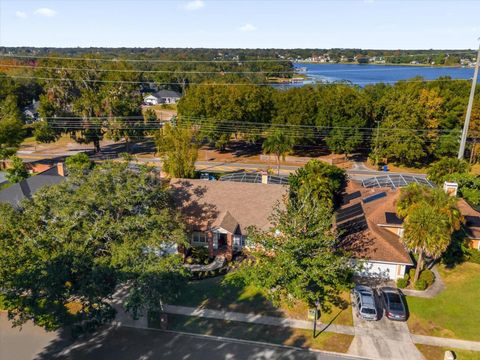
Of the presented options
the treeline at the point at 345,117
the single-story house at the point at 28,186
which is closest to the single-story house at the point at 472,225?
the treeline at the point at 345,117

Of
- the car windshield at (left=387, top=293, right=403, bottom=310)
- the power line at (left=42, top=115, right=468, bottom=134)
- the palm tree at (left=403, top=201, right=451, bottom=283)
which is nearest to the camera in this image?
the car windshield at (left=387, top=293, right=403, bottom=310)

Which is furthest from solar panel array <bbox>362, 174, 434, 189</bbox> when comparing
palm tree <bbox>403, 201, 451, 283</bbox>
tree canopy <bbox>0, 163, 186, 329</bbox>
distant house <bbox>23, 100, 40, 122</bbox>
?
distant house <bbox>23, 100, 40, 122</bbox>

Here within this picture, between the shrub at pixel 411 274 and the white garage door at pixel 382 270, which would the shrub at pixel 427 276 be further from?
the white garage door at pixel 382 270

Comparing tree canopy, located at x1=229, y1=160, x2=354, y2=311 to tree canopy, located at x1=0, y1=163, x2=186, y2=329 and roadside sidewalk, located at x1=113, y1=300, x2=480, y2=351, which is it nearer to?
roadside sidewalk, located at x1=113, y1=300, x2=480, y2=351

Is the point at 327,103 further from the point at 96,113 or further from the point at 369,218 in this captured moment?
the point at 96,113

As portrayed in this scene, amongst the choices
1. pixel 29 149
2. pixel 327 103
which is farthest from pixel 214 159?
pixel 29 149
